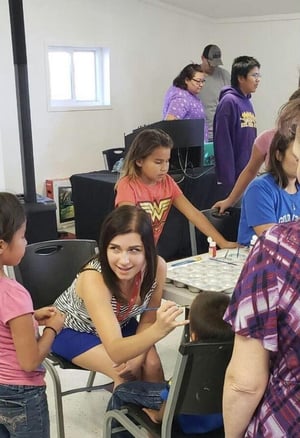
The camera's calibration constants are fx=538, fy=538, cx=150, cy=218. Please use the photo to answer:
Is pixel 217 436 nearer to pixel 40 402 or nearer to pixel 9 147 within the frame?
pixel 40 402

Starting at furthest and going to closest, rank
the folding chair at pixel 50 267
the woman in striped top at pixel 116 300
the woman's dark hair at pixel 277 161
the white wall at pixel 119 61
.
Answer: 1. the white wall at pixel 119 61
2. the folding chair at pixel 50 267
3. the woman's dark hair at pixel 277 161
4. the woman in striped top at pixel 116 300

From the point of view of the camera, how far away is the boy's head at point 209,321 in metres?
1.24

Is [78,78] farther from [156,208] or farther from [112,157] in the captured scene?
[156,208]

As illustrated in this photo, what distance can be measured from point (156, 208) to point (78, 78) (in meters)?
3.43

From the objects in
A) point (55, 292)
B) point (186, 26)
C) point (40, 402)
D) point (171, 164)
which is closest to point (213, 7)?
point (186, 26)

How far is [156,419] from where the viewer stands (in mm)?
1450

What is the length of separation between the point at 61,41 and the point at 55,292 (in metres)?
3.56

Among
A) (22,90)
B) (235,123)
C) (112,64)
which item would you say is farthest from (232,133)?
(112,64)

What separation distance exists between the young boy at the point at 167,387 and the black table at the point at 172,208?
→ 245 centimetres

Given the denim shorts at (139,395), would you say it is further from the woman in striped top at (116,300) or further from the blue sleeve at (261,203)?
the blue sleeve at (261,203)

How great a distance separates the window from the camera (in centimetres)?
527

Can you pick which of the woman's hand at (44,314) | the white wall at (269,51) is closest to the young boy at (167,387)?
the woman's hand at (44,314)

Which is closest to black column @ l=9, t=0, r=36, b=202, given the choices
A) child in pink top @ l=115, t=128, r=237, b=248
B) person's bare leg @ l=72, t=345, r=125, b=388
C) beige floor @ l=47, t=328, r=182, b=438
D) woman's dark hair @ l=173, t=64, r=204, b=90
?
woman's dark hair @ l=173, t=64, r=204, b=90

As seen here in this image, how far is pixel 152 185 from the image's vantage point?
2498 millimetres
